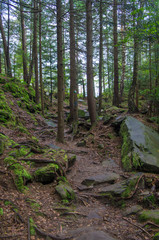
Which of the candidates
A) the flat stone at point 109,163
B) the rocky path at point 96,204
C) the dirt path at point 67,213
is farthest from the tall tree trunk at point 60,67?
the dirt path at point 67,213

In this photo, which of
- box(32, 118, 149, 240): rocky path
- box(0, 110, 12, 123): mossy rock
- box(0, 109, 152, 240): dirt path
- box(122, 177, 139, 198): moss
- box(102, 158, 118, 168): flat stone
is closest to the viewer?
box(0, 109, 152, 240): dirt path

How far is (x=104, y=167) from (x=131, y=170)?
132cm

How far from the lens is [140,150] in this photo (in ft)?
23.5

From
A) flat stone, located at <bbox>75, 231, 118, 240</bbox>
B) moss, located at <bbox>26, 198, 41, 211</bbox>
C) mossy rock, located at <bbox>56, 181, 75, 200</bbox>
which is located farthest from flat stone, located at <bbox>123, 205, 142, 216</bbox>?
moss, located at <bbox>26, 198, 41, 211</bbox>

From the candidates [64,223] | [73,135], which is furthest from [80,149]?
[64,223]

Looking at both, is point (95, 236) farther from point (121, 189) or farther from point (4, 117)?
point (4, 117)

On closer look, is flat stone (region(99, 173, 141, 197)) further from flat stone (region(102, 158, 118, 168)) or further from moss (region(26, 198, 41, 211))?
moss (region(26, 198, 41, 211))

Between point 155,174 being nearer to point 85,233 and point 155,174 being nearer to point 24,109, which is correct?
point 85,233

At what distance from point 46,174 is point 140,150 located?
4053 millimetres

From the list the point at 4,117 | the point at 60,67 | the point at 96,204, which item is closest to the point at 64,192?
the point at 96,204

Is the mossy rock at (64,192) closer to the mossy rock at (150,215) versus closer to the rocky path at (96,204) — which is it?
the rocky path at (96,204)

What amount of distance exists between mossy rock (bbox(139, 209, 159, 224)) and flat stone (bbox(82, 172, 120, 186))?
2023 millimetres

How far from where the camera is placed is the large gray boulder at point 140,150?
253 inches

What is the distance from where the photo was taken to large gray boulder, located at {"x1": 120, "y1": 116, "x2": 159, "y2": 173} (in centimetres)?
642
